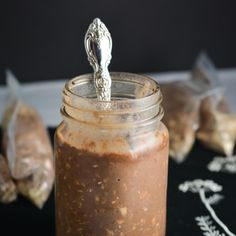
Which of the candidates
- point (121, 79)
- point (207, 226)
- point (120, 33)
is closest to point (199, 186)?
point (207, 226)

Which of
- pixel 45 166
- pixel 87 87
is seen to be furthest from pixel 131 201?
pixel 45 166

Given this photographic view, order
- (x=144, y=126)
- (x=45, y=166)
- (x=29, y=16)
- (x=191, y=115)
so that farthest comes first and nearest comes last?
(x=29, y=16) → (x=191, y=115) → (x=45, y=166) → (x=144, y=126)

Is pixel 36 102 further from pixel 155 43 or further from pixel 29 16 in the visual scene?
pixel 155 43

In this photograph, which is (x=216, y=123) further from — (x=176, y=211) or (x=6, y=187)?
(x=6, y=187)

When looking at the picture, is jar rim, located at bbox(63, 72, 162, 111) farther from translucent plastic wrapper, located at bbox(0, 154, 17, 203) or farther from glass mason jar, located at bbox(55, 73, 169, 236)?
translucent plastic wrapper, located at bbox(0, 154, 17, 203)

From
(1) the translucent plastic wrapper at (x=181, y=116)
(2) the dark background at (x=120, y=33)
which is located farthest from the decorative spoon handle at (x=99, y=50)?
(2) the dark background at (x=120, y=33)

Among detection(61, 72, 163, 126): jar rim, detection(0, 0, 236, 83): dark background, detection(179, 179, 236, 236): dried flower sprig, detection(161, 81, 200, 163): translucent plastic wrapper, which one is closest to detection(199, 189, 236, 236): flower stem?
detection(179, 179, 236, 236): dried flower sprig

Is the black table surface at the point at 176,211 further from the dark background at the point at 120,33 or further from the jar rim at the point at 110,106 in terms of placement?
the dark background at the point at 120,33
